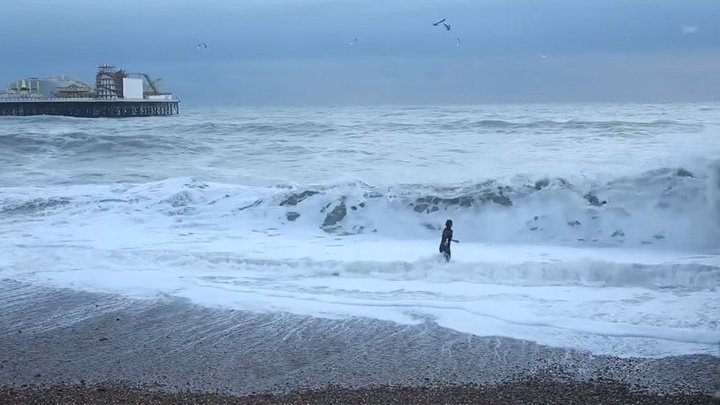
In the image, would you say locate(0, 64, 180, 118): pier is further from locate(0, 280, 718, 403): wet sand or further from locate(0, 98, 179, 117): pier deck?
locate(0, 280, 718, 403): wet sand

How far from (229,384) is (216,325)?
160 centimetres

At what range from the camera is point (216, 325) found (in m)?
7.39

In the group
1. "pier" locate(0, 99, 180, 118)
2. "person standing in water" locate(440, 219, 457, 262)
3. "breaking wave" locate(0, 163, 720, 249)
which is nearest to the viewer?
"person standing in water" locate(440, 219, 457, 262)

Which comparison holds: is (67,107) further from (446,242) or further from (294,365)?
(294,365)

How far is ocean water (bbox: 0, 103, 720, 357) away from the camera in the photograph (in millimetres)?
7879

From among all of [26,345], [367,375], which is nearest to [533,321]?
[367,375]

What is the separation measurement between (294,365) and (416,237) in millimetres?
7032

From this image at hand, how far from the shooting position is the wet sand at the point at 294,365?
5.55 metres

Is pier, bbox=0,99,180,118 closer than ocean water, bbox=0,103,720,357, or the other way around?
ocean water, bbox=0,103,720,357

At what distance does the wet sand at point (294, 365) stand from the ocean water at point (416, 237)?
0.43 meters

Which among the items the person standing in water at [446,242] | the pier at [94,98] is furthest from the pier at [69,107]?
the person standing in water at [446,242]

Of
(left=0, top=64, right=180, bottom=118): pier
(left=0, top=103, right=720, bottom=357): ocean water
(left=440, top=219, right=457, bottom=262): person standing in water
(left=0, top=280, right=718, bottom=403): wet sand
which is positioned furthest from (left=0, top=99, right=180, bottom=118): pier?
(left=0, top=280, right=718, bottom=403): wet sand

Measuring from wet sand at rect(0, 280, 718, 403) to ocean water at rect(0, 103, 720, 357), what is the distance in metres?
0.43

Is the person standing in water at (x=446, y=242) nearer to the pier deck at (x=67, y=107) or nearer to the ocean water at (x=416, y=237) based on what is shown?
the ocean water at (x=416, y=237)
